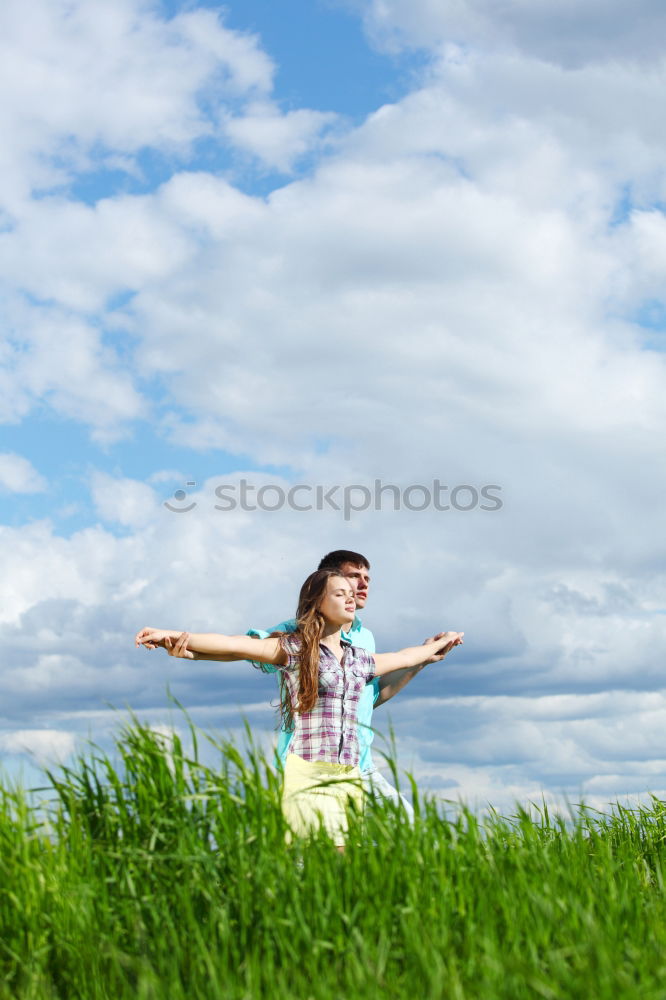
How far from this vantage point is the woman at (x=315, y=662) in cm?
697

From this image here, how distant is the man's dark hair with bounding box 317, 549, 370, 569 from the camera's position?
8516 mm

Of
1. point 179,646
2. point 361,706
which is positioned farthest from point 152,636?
point 361,706

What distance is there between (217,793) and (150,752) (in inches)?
17.3

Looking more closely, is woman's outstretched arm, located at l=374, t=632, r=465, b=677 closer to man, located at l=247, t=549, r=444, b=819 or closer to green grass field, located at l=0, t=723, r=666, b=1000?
man, located at l=247, t=549, r=444, b=819

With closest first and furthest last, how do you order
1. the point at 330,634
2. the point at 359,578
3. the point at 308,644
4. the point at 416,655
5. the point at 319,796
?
the point at 319,796, the point at 308,644, the point at 330,634, the point at 416,655, the point at 359,578

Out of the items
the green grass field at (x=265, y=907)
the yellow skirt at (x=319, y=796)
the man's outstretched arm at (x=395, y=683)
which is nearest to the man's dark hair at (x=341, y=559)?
the man's outstretched arm at (x=395, y=683)

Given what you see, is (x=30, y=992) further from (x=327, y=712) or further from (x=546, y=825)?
(x=546, y=825)

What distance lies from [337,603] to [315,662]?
441mm

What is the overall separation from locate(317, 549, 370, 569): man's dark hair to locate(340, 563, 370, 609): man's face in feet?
0.13

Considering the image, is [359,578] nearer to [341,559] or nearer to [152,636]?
[341,559]

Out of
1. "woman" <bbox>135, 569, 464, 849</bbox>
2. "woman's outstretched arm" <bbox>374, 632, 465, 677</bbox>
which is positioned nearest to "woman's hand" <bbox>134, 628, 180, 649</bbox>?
"woman" <bbox>135, 569, 464, 849</bbox>

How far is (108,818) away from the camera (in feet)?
18.5

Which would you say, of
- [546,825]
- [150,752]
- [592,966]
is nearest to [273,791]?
[150,752]

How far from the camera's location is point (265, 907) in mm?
4973
